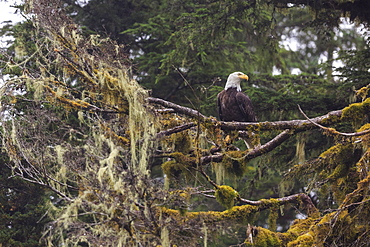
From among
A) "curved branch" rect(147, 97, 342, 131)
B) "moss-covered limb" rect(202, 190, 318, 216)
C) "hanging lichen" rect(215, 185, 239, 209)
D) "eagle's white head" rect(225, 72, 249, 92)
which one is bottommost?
"moss-covered limb" rect(202, 190, 318, 216)

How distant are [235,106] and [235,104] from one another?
0.04 m

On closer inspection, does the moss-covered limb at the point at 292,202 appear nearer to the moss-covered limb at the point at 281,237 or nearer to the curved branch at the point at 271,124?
the moss-covered limb at the point at 281,237

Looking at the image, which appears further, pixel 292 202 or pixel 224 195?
pixel 292 202

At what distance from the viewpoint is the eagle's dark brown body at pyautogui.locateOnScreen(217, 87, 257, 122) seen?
8.98 metres

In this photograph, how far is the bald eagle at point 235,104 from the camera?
8984 mm

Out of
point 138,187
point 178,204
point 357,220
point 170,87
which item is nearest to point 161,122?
point 178,204

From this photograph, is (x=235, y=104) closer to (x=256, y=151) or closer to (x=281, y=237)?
(x=256, y=151)

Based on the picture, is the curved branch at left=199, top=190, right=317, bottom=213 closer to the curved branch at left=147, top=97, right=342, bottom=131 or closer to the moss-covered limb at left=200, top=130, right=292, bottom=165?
the moss-covered limb at left=200, top=130, right=292, bottom=165

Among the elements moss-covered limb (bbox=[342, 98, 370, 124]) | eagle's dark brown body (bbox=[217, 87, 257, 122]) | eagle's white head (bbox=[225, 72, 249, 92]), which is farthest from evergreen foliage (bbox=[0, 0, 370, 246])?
eagle's dark brown body (bbox=[217, 87, 257, 122])

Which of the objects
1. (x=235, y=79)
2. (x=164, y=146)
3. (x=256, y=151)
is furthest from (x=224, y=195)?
(x=235, y=79)

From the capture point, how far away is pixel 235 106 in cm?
913

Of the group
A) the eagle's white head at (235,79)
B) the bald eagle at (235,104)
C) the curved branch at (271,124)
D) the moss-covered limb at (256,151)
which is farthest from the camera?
the eagle's white head at (235,79)

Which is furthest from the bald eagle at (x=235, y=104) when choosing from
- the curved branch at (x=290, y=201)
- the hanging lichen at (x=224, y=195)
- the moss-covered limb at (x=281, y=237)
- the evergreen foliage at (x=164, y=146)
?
the hanging lichen at (x=224, y=195)

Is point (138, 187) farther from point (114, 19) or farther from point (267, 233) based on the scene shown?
point (114, 19)
